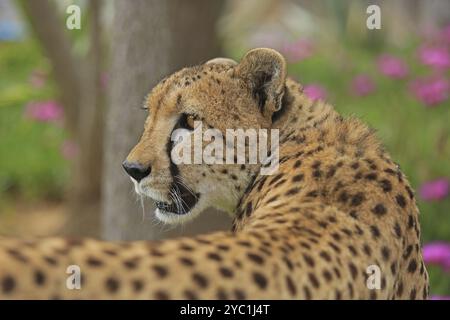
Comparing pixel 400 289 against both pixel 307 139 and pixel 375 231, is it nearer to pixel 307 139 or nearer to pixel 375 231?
pixel 375 231

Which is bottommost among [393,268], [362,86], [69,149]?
[393,268]

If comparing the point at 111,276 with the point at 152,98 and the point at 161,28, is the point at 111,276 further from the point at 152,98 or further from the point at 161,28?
the point at 161,28

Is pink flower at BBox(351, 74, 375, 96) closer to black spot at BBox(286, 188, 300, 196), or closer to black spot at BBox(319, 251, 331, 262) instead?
black spot at BBox(286, 188, 300, 196)

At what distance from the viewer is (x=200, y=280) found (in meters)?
2.09

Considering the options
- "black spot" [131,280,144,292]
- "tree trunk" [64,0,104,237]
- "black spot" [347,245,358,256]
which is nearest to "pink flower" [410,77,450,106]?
"tree trunk" [64,0,104,237]

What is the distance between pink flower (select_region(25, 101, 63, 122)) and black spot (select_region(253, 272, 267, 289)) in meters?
5.00

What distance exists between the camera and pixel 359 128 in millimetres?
2830

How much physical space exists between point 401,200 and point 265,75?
1.74 feet

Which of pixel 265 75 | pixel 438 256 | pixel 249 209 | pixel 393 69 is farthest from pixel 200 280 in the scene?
pixel 393 69

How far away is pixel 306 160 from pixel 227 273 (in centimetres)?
67

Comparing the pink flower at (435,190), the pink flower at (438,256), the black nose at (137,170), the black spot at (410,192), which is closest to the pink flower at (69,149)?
the pink flower at (435,190)
